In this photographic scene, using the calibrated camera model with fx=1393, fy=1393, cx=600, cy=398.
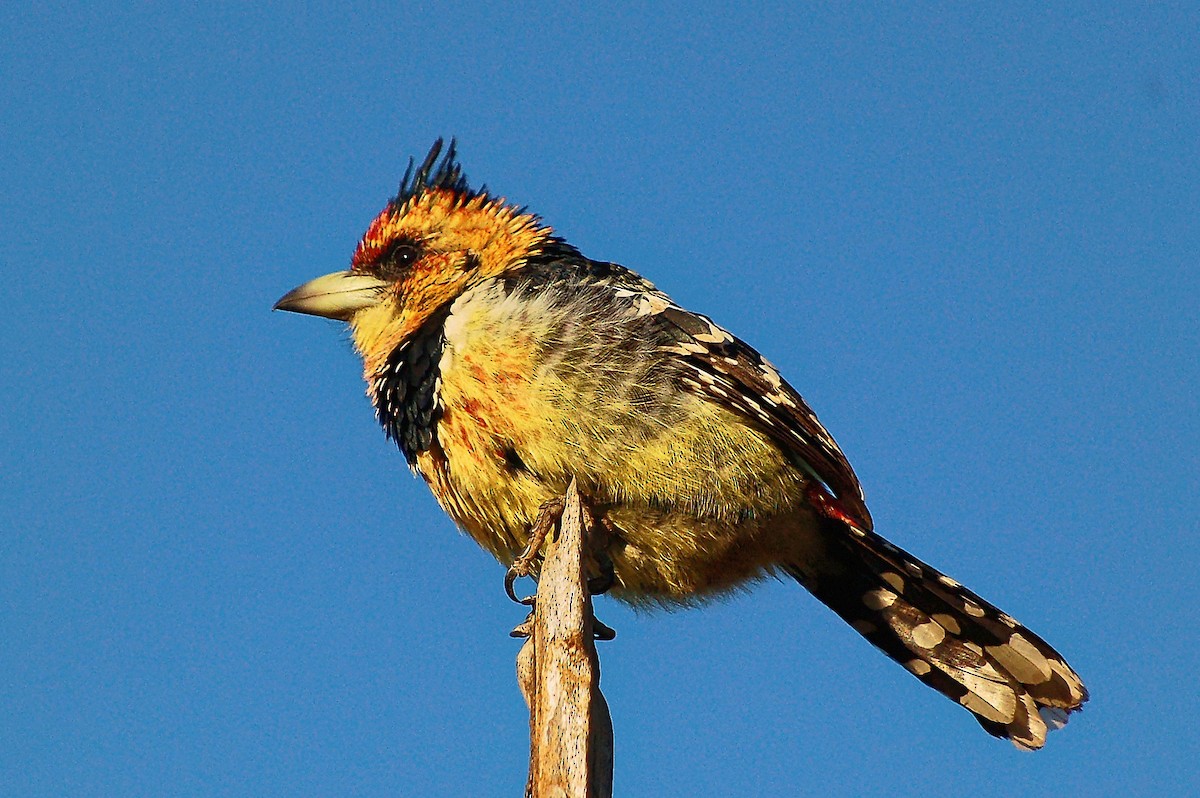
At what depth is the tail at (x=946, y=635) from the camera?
14.8 ft

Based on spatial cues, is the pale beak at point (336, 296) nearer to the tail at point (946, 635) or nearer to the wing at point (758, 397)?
the wing at point (758, 397)

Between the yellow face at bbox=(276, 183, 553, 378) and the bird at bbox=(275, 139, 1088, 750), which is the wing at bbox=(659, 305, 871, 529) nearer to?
the bird at bbox=(275, 139, 1088, 750)

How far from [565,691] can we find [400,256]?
2457mm

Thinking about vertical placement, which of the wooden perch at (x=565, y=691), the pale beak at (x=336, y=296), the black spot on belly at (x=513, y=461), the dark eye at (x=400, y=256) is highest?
the dark eye at (x=400, y=256)


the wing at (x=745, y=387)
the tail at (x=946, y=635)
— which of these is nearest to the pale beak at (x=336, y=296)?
the wing at (x=745, y=387)

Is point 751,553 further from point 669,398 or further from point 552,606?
point 552,606

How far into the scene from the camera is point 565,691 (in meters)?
3.00

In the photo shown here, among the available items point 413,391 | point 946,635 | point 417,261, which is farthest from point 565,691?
point 417,261

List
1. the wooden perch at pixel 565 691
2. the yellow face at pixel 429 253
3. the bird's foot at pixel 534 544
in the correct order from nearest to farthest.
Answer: the wooden perch at pixel 565 691, the bird's foot at pixel 534 544, the yellow face at pixel 429 253

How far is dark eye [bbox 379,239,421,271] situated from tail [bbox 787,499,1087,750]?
1737 mm

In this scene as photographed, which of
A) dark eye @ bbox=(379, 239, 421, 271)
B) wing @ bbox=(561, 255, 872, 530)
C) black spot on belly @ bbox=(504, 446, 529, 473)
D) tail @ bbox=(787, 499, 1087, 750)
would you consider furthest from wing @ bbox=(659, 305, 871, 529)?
dark eye @ bbox=(379, 239, 421, 271)

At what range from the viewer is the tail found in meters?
4.52

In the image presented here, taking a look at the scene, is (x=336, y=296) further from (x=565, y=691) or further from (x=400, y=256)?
(x=565, y=691)

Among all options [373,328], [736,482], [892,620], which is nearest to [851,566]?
[892,620]
